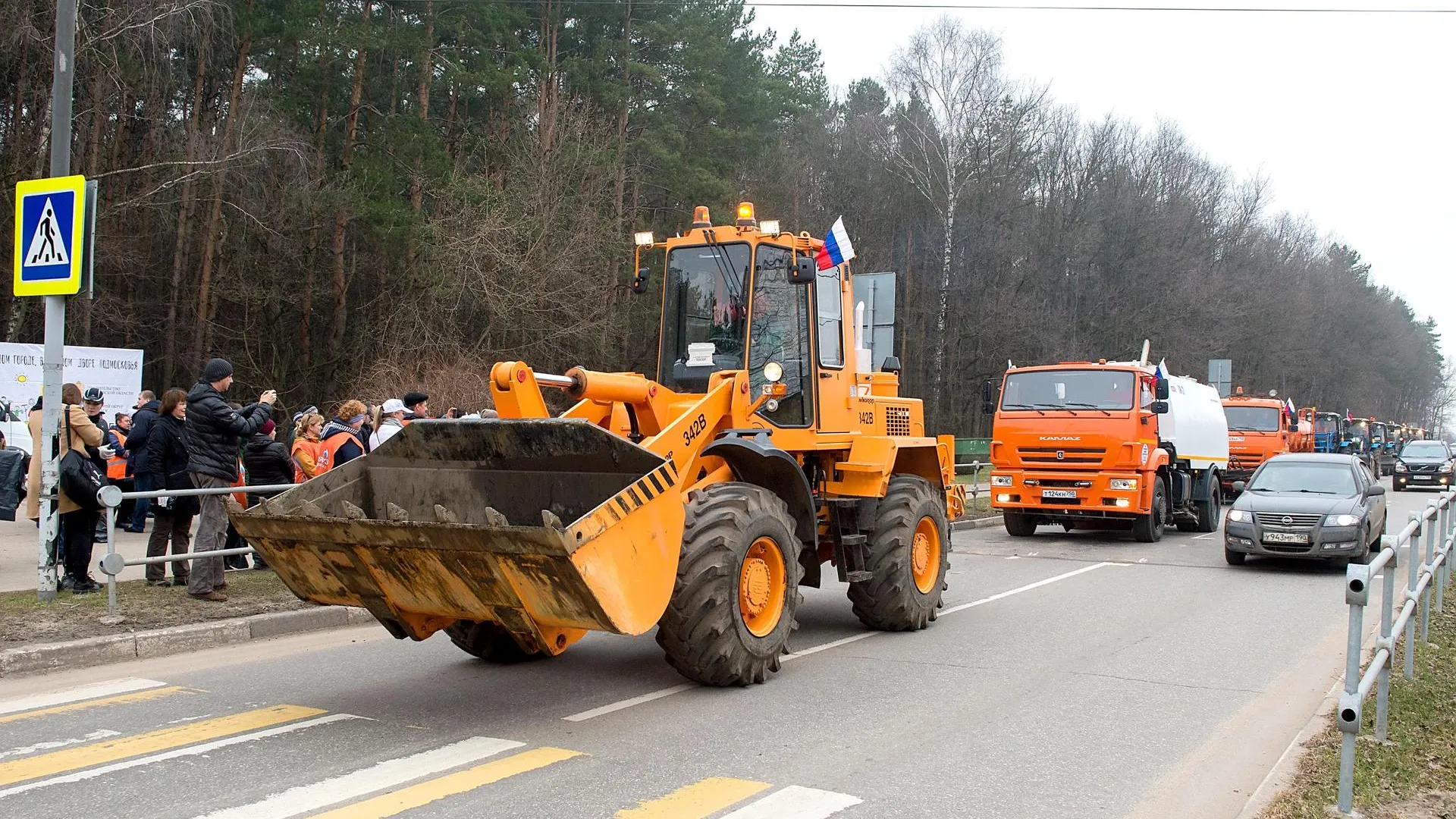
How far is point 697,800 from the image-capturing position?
516 centimetres

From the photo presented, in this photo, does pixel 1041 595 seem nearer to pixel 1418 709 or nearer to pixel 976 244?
pixel 1418 709

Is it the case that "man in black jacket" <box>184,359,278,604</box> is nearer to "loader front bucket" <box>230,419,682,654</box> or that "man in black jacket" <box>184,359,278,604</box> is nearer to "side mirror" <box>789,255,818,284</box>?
"loader front bucket" <box>230,419,682,654</box>

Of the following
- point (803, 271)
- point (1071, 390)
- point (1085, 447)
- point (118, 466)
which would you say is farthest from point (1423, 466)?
point (118, 466)

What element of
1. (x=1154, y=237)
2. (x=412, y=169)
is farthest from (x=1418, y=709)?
(x=1154, y=237)

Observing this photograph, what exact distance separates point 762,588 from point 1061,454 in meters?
11.3

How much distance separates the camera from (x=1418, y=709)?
22.3ft

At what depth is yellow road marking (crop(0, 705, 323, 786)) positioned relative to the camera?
5539mm

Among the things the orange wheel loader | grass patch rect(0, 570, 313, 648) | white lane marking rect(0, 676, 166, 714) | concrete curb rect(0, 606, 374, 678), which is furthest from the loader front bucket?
grass patch rect(0, 570, 313, 648)

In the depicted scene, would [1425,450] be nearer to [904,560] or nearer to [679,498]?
[904,560]

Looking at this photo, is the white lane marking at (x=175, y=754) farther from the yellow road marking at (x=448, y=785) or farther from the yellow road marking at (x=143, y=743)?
the yellow road marking at (x=448, y=785)

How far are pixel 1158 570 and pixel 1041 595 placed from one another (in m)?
3.32

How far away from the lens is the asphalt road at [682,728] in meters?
5.20

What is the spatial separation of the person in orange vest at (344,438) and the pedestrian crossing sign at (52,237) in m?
2.79

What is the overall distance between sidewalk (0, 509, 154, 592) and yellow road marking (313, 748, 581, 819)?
6174 millimetres
